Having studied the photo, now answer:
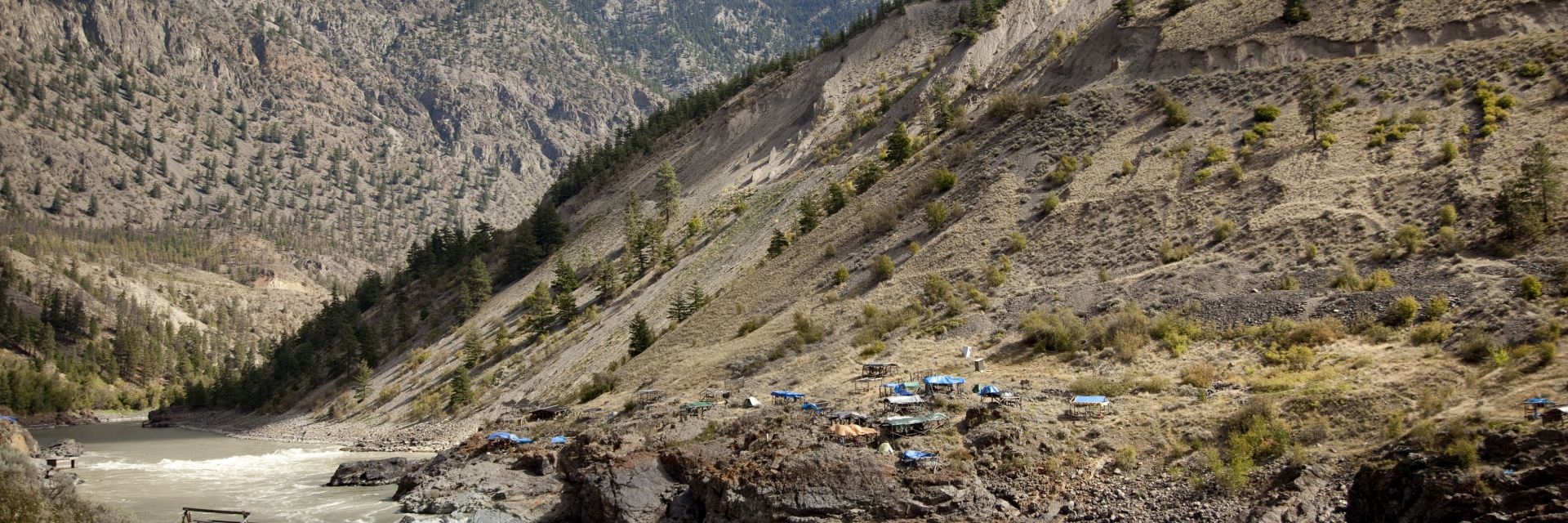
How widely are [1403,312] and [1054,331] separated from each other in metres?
11.0

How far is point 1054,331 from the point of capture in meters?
35.8

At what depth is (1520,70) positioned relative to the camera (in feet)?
137

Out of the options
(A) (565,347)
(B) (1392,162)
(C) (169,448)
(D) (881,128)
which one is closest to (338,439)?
(C) (169,448)

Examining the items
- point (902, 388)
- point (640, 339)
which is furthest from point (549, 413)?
point (902, 388)

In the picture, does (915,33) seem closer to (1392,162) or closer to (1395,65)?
(1395,65)

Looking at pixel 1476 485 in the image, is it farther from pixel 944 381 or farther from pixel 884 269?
pixel 884 269

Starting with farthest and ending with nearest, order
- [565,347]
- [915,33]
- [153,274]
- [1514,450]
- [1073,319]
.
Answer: [153,274]
[915,33]
[565,347]
[1073,319]
[1514,450]

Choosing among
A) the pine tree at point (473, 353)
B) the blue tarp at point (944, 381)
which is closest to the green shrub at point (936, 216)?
Answer: the blue tarp at point (944, 381)

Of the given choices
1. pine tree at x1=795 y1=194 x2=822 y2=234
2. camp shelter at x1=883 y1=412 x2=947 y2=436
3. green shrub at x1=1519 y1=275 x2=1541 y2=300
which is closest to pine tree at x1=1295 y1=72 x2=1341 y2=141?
green shrub at x1=1519 y1=275 x2=1541 y2=300

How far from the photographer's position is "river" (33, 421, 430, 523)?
3950 centimetres

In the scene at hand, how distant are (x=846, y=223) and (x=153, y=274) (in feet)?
610

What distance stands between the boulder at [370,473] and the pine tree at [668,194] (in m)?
45.6

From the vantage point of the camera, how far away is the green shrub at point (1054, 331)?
35250mm

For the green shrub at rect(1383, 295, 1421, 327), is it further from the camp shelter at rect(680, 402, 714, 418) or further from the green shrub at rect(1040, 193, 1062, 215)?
the camp shelter at rect(680, 402, 714, 418)
